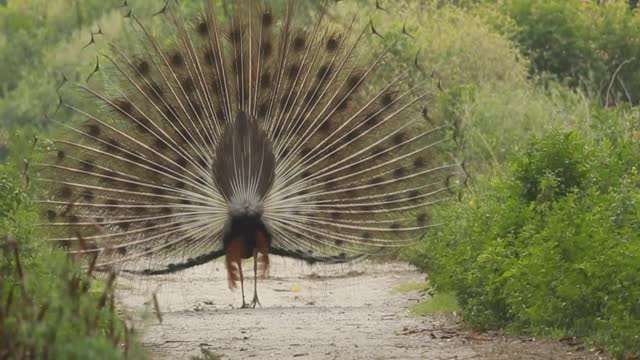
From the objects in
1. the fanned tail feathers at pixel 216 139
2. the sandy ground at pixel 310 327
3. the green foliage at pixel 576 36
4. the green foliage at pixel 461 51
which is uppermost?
the green foliage at pixel 576 36

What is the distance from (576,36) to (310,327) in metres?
26.3

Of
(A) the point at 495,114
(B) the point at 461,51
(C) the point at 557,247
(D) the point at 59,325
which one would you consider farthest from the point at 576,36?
(D) the point at 59,325

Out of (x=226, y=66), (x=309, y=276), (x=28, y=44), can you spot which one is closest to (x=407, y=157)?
(x=226, y=66)

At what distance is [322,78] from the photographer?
531 inches

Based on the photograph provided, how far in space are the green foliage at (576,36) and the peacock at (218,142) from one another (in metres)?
23.6

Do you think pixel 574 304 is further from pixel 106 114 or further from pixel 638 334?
pixel 106 114

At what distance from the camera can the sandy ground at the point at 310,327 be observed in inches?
408

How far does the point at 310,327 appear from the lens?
12.6m

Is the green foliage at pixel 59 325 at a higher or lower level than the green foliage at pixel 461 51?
lower

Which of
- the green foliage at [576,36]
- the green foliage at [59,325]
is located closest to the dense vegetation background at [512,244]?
the green foliage at [59,325]

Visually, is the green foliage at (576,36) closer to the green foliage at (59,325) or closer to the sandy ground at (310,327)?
the sandy ground at (310,327)

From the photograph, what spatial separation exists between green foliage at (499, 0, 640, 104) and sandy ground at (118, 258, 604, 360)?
18.8 meters

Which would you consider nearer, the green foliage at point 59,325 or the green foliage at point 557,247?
the green foliage at point 59,325

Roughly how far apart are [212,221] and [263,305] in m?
3.12
